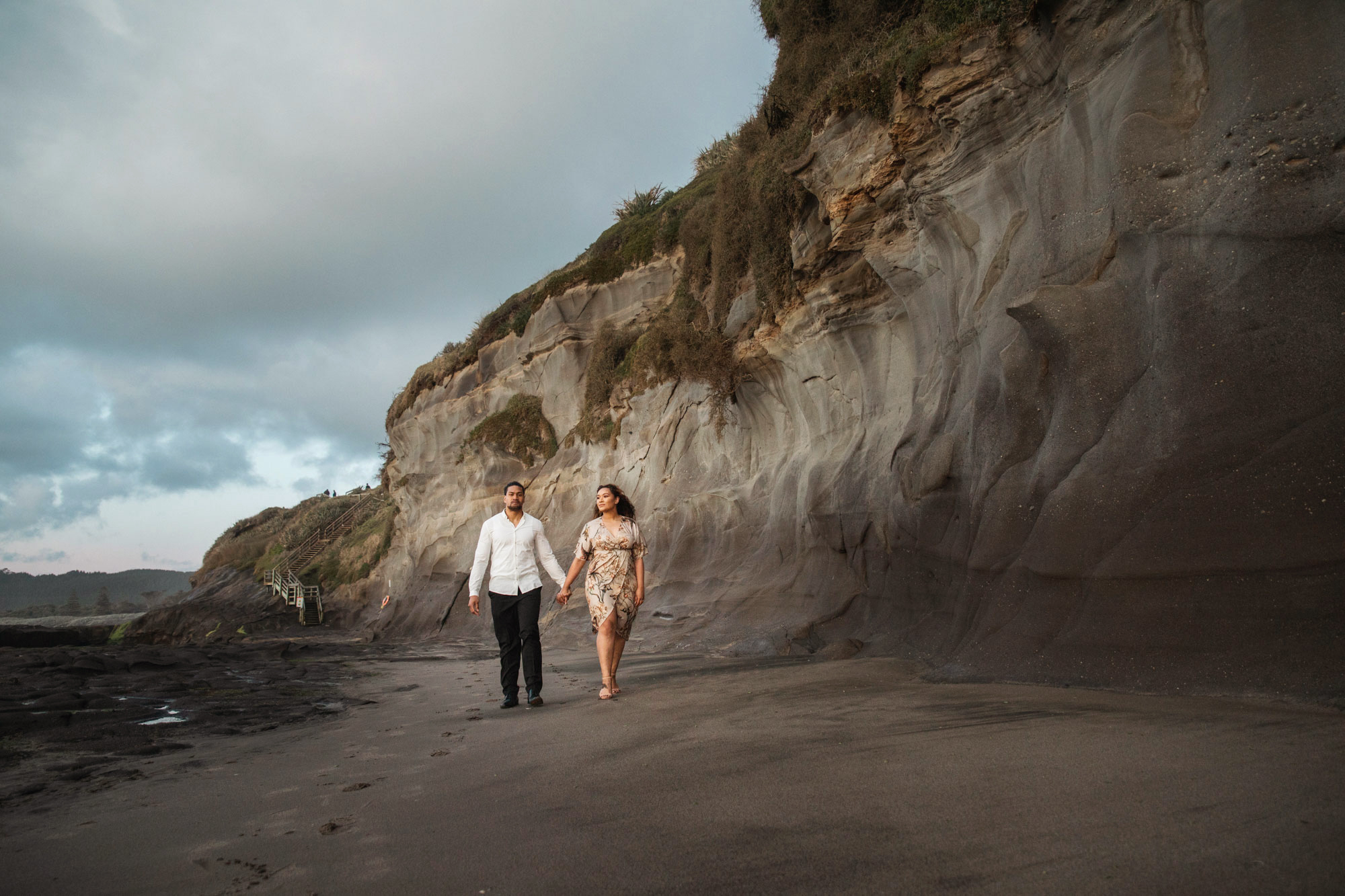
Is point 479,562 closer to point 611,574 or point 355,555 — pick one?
point 611,574

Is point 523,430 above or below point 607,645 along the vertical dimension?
above

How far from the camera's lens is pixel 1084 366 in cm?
478

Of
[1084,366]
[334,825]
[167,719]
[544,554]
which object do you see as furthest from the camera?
[544,554]

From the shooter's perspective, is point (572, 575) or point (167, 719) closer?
point (167, 719)

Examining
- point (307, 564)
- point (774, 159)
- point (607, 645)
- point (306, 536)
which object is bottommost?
point (607, 645)

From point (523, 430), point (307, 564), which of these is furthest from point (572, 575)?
point (307, 564)

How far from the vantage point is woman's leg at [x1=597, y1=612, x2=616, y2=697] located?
5.42 metres

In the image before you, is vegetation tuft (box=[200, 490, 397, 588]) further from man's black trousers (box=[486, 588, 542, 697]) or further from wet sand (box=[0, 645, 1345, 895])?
wet sand (box=[0, 645, 1345, 895])

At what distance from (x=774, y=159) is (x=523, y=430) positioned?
11.7 m

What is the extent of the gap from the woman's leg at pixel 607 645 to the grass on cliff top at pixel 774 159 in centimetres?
575

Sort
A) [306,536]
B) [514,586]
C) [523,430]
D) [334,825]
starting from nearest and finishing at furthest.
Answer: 1. [334,825]
2. [514,586]
3. [523,430]
4. [306,536]

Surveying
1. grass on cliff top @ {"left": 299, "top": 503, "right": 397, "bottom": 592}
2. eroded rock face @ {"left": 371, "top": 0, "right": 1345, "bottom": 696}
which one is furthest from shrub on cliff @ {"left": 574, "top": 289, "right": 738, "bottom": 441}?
grass on cliff top @ {"left": 299, "top": 503, "right": 397, "bottom": 592}

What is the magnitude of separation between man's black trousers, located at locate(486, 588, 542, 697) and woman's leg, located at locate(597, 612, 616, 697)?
46 cm

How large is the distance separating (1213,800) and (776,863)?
115 cm
